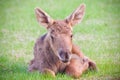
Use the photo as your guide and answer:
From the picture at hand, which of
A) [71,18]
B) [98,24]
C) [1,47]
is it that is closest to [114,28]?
[98,24]

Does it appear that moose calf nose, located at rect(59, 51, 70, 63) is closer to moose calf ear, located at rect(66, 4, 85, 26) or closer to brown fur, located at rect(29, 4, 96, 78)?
brown fur, located at rect(29, 4, 96, 78)

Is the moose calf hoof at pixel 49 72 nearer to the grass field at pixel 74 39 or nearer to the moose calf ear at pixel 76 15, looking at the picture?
the grass field at pixel 74 39

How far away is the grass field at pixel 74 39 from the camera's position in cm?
213

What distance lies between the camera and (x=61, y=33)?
2.02 m

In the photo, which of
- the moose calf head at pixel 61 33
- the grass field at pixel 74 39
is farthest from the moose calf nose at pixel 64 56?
the grass field at pixel 74 39

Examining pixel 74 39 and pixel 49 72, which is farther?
pixel 74 39

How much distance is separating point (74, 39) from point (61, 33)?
2.72ft

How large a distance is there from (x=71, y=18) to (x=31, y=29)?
0.93 metres

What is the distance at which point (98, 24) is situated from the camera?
303 centimetres

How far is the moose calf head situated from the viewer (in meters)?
1.96

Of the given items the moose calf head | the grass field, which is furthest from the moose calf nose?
the grass field

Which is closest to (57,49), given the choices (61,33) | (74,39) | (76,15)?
(61,33)

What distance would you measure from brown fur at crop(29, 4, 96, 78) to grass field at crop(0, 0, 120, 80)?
0.12 ft

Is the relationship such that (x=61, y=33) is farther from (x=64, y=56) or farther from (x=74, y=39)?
(x=74, y=39)
